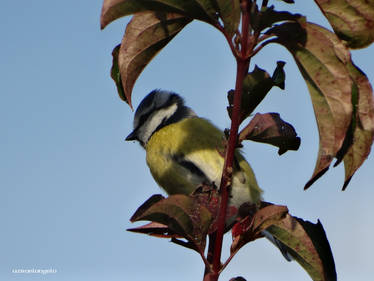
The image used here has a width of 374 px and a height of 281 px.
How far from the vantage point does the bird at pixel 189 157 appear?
3.52 m

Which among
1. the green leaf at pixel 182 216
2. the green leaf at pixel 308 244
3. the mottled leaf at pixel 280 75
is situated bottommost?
the green leaf at pixel 308 244

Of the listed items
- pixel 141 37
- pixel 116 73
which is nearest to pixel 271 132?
pixel 141 37

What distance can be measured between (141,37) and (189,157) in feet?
6.94

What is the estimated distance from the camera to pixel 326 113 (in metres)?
1.33

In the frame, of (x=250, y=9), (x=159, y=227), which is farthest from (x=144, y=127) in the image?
(x=250, y=9)

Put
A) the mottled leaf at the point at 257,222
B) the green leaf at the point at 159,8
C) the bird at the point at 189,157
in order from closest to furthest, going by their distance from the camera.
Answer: the green leaf at the point at 159,8, the mottled leaf at the point at 257,222, the bird at the point at 189,157

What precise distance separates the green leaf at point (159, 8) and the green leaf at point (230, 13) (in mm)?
26

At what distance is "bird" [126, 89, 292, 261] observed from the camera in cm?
352

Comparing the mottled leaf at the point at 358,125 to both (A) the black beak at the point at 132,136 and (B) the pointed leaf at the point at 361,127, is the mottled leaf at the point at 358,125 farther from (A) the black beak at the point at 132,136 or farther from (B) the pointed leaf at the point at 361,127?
(A) the black beak at the point at 132,136

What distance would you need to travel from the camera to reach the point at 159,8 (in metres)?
1.36

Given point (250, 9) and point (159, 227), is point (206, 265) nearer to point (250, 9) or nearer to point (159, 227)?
point (159, 227)

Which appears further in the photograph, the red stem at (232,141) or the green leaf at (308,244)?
the green leaf at (308,244)

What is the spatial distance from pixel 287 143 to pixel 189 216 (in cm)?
39

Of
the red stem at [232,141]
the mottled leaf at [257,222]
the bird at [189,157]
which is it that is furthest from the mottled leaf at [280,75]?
the bird at [189,157]
